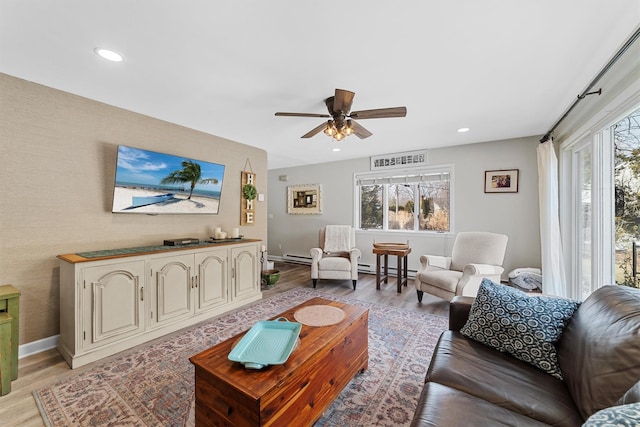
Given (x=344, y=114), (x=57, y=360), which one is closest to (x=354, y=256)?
(x=344, y=114)

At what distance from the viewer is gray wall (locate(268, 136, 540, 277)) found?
3697mm

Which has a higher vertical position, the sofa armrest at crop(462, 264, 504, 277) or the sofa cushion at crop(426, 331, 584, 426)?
the sofa armrest at crop(462, 264, 504, 277)

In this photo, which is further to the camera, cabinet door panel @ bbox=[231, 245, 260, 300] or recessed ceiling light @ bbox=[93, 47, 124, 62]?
cabinet door panel @ bbox=[231, 245, 260, 300]

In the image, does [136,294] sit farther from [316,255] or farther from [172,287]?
[316,255]

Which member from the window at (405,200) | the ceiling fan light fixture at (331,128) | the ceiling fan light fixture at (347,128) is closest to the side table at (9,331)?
the ceiling fan light fixture at (331,128)

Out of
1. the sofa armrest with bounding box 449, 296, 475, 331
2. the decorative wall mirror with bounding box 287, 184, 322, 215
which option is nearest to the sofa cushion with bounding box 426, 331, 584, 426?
the sofa armrest with bounding box 449, 296, 475, 331

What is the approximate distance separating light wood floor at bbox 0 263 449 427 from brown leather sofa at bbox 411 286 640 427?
183 centimetres

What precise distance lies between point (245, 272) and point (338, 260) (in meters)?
1.44

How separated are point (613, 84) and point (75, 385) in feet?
14.4

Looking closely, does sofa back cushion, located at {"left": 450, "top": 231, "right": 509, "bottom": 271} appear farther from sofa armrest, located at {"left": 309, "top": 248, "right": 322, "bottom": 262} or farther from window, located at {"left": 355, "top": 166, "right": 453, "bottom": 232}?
sofa armrest, located at {"left": 309, "top": 248, "right": 322, "bottom": 262}

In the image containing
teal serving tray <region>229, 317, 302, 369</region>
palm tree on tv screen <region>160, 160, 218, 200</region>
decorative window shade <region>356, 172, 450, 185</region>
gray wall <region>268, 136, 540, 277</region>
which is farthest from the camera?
decorative window shade <region>356, 172, 450, 185</region>

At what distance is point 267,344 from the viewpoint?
1.40m

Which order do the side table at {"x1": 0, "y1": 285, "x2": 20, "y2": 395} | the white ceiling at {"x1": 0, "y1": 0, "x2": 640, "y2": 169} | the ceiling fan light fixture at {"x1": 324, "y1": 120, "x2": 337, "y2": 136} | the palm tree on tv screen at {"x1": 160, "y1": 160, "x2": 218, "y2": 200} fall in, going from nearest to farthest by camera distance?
1. the white ceiling at {"x1": 0, "y1": 0, "x2": 640, "y2": 169}
2. the side table at {"x1": 0, "y1": 285, "x2": 20, "y2": 395}
3. the ceiling fan light fixture at {"x1": 324, "y1": 120, "x2": 337, "y2": 136}
4. the palm tree on tv screen at {"x1": 160, "y1": 160, "x2": 218, "y2": 200}

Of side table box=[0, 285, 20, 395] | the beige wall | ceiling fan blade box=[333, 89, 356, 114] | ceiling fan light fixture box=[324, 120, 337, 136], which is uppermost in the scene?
ceiling fan blade box=[333, 89, 356, 114]
